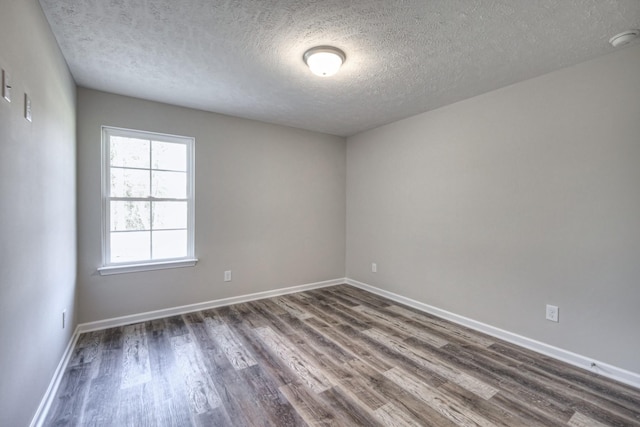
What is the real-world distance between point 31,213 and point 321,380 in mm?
2075

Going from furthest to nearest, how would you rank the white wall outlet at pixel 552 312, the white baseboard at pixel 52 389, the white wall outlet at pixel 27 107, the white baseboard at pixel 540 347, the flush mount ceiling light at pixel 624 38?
the white wall outlet at pixel 552 312, the white baseboard at pixel 540 347, the flush mount ceiling light at pixel 624 38, the white baseboard at pixel 52 389, the white wall outlet at pixel 27 107

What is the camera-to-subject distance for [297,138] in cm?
420

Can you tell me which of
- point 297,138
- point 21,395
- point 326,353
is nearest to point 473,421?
point 326,353

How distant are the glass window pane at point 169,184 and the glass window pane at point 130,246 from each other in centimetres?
48

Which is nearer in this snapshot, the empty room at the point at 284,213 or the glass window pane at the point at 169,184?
the empty room at the point at 284,213

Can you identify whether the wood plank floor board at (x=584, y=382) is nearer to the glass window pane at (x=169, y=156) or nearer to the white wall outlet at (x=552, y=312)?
the white wall outlet at (x=552, y=312)

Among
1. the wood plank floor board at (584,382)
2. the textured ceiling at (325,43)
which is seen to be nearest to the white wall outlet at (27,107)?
the textured ceiling at (325,43)

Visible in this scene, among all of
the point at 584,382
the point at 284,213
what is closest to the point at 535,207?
the point at 584,382

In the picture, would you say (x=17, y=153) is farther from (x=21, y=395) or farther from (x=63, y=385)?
(x=63, y=385)

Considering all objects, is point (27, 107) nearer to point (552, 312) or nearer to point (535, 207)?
point (535, 207)

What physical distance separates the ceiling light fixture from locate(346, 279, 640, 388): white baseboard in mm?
2821

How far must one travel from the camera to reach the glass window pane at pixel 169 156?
10.6 feet

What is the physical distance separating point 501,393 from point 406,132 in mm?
2880

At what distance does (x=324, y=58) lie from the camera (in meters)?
2.10
